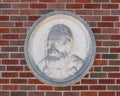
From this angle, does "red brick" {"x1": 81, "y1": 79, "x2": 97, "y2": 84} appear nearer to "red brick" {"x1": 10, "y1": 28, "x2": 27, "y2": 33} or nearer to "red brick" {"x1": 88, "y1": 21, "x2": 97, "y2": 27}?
"red brick" {"x1": 88, "y1": 21, "x2": 97, "y2": 27}

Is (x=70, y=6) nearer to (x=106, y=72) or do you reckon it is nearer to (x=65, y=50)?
(x=65, y=50)

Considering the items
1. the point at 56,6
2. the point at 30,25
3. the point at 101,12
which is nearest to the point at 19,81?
the point at 30,25

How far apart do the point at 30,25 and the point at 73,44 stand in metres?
0.43

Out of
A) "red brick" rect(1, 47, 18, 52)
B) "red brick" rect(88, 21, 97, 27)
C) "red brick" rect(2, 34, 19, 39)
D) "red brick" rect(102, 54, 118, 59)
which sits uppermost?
"red brick" rect(88, 21, 97, 27)

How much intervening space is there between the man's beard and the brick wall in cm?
24

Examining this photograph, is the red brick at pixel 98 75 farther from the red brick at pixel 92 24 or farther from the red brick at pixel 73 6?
the red brick at pixel 73 6

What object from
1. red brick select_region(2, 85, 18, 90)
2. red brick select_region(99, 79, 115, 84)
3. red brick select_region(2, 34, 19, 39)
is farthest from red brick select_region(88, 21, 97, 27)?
red brick select_region(2, 85, 18, 90)

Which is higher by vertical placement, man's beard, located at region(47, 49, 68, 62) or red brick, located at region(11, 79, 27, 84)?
man's beard, located at region(47, 49, 68, 62)

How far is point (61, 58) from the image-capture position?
2793 millimetres

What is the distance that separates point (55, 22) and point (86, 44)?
1.14 feet

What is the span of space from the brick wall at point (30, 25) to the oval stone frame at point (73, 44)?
60mm

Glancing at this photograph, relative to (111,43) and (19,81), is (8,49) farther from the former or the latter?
(111,43)

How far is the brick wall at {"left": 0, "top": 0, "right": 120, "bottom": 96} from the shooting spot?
2830 millimetres

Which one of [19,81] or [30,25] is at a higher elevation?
[30,25]
